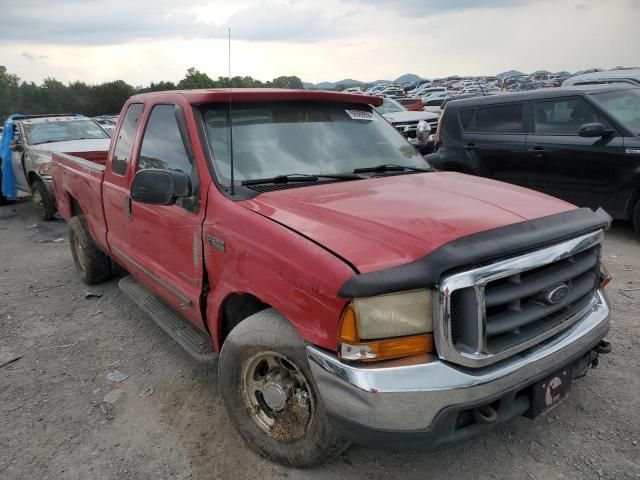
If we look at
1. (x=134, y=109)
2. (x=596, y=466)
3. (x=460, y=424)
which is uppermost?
(x=134, y=109)

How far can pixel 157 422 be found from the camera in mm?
2965

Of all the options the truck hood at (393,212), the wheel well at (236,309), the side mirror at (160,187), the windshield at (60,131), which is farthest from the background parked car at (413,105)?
the wheel well at (236,309)

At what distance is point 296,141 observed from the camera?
3084 mm

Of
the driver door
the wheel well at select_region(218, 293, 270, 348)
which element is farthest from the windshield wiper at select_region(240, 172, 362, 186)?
the wheel well at select_region(218, 293, 270, 348)

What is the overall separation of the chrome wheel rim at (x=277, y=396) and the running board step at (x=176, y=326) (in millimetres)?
449

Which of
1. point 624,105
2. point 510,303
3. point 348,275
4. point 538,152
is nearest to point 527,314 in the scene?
point 510,303

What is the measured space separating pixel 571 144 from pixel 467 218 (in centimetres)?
463

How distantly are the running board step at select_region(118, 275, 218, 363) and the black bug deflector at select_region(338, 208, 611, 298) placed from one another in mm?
1456

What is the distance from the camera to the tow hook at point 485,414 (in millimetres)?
1958

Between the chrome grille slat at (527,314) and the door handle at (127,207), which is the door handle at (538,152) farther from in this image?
the door handle at (127,207)

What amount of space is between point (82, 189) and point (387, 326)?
4.01m

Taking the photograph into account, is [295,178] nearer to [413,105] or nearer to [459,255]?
[459,255]

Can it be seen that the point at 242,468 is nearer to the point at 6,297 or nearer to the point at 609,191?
the point at 6,297

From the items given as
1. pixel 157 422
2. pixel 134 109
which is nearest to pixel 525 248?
pixel 157 422
